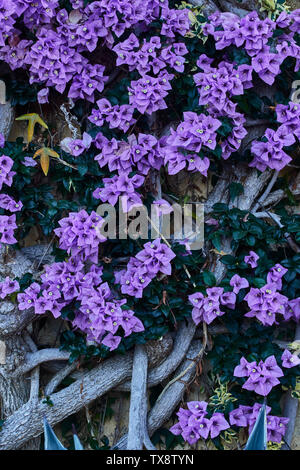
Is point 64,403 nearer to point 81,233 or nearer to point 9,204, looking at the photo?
point 81,233

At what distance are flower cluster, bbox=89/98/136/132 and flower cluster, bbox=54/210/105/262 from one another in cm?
37

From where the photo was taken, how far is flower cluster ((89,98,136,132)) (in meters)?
2.12

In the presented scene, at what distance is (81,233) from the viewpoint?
204cm

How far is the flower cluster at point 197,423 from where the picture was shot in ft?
6.76

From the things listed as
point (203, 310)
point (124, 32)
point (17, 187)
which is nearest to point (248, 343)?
point (203, 310)

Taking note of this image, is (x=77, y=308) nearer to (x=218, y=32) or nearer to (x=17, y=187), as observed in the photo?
(x=17, y=187)

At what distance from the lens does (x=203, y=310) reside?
2.11m

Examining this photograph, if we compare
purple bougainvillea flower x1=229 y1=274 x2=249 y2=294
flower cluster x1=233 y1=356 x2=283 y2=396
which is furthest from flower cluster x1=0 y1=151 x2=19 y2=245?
flower cluster x1=233 y1=356 x2=283 y2=396

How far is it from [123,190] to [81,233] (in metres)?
0.23

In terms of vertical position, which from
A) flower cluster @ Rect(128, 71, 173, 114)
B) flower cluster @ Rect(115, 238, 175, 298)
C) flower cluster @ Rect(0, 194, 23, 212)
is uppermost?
flower cluster @ Rect(128, 71, 173, 114)

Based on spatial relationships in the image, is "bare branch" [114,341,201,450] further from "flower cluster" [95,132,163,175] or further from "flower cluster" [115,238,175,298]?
"flower cluster" [95,132,163,175]

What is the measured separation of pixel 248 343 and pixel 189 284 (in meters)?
0.34

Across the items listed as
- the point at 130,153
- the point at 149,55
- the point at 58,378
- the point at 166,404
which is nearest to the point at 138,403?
the point at 166,404

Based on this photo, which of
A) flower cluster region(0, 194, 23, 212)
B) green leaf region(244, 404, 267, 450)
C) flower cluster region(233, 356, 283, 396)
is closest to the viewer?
green leaf region(244, 404, 267, 450)
